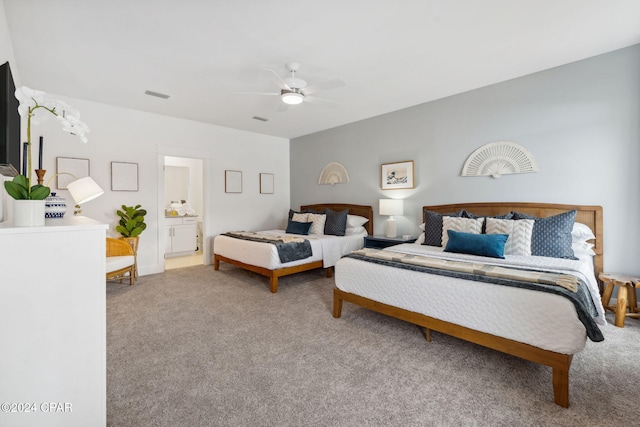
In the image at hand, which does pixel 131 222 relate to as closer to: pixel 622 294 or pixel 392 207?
pixel 392 207

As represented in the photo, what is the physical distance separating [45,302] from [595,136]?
15.1 ft

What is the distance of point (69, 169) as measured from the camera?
3.99 metres

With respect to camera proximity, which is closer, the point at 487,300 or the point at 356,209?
the point at 487,300

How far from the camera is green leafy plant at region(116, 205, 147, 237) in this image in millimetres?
4262

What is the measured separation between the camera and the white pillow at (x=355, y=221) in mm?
5051

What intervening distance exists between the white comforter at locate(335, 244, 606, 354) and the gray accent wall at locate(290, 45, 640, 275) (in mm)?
927

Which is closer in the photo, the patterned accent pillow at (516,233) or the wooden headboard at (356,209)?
the patterned accent pillow at (516,233)

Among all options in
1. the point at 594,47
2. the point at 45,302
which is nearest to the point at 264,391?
the point at 45,302

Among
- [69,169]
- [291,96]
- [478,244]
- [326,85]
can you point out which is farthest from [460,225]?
[69,169]

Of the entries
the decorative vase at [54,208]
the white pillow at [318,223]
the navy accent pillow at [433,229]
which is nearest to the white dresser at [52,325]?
the decorative vase at [54,208]

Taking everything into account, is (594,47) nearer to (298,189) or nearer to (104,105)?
(298,189)

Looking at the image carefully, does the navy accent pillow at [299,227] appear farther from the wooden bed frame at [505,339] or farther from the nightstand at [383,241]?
the wooden bed frame at [505,339]

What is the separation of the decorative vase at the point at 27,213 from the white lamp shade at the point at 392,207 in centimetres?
395

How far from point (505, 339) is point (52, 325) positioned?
2.47m
